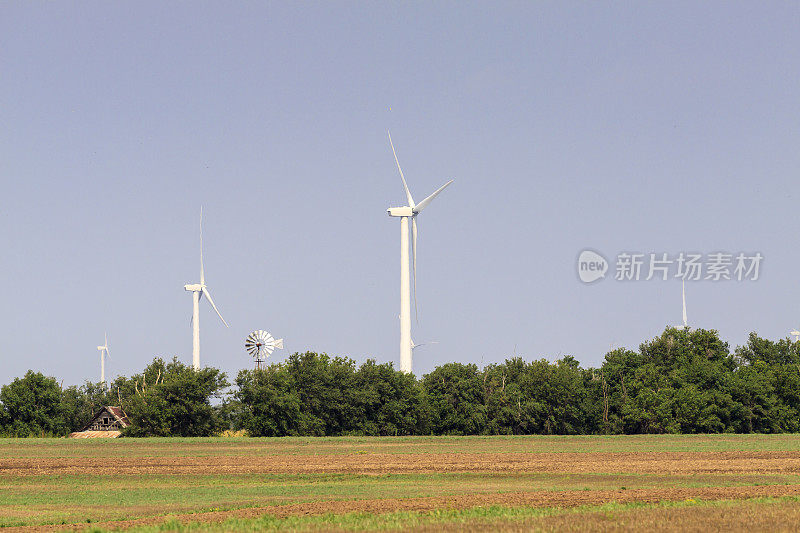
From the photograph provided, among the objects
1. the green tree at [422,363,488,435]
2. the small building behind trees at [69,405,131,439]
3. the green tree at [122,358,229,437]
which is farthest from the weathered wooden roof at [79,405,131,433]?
the green tree at [422,363,488,435]

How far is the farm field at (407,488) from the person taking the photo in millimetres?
32062

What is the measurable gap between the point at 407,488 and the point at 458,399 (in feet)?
279

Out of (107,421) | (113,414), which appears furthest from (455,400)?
(107,421)

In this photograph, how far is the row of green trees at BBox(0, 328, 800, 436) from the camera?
11975 centimetres

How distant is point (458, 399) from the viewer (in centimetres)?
13088

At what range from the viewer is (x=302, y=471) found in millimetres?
58062

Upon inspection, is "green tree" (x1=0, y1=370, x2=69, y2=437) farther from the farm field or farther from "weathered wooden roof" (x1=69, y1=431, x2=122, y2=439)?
the farm field

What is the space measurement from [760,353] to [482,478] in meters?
107

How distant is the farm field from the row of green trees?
33.6m

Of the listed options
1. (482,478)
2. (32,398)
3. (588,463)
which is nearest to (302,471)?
(482,478)

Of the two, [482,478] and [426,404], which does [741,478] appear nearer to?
[482,478]

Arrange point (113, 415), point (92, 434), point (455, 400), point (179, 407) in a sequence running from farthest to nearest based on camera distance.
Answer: point (113, 415) → point (92, 434) → point (455, 400) → point (179, 407)

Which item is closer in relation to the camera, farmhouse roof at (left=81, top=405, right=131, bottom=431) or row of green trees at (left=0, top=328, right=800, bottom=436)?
row of green trees at (left=0, top=328, right=800, bottom=436)

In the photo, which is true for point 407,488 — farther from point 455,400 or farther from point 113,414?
point 113,414
